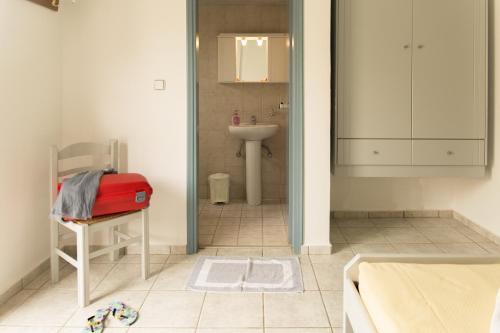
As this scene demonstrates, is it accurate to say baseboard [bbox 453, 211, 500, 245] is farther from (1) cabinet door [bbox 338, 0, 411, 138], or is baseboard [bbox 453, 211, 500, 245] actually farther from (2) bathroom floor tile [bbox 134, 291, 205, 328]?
(2) bathroom floor tile [bbox 134, 291, 205, 328]

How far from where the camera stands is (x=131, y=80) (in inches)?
109

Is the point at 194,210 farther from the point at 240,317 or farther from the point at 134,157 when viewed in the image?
the point at 240,317

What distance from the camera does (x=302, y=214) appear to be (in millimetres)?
2867

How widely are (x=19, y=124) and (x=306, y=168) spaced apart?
1848mm

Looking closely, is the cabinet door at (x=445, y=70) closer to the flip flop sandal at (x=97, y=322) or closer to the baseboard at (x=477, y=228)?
the baseboard at (x=477, y=228)

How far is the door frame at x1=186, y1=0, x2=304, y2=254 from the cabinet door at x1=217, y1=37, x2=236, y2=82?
5.86 feet

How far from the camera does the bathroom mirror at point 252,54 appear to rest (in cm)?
460

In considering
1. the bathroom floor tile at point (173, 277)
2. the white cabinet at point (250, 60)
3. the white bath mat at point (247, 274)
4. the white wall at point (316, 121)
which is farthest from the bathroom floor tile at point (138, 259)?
the white cabinet at point (250, 60)

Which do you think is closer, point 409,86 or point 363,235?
point 409,86

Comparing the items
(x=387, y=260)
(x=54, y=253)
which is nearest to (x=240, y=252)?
(x=54, y=253)

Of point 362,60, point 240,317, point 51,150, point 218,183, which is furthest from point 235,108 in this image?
point 240,317

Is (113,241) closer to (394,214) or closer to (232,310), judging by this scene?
(232,310)

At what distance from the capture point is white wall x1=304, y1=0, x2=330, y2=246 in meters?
2.76

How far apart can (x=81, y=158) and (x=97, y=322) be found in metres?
1.32
